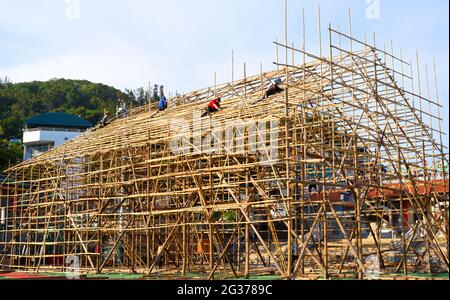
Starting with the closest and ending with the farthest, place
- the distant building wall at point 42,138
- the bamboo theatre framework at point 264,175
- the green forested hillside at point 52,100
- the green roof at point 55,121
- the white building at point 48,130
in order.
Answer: the bamboo theatre framework at point 264,175 → the distant building wall at point 42,138 → the white building at point 48,130 → the green roof at point 55,121 → the green forested hillside at point 52,100

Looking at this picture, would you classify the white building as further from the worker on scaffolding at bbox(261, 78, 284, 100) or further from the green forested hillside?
the worker on scaffolding at bbox(261, 78, 284, 100)

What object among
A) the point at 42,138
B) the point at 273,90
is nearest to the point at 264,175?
the point at 273,90

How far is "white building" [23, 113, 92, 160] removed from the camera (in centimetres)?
5797

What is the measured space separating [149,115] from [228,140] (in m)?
8.24

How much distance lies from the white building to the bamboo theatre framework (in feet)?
101

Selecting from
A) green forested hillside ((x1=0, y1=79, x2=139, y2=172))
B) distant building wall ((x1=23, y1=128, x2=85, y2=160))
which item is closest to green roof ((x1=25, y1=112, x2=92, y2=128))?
distant building wall ((x1=23, y1=128, x2=85, y2=160))

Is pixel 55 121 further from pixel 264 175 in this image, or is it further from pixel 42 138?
pixel 264 175

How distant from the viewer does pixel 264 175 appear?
21.5 metres

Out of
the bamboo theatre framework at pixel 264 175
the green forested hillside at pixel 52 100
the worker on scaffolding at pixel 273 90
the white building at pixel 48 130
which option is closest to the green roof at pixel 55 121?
the white building at pixel 48 130

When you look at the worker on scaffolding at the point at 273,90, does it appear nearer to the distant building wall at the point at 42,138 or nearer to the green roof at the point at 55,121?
the distant building wall at the point at 42,138

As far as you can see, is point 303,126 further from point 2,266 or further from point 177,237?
point 2,266

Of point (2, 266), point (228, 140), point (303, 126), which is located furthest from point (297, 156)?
point (2, 266)

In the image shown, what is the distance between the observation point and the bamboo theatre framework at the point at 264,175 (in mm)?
18250

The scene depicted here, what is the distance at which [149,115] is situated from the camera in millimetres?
26922
